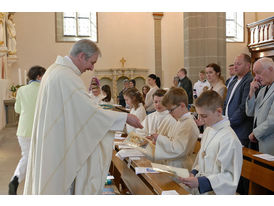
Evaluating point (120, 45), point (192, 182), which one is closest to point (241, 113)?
point (192, 182)

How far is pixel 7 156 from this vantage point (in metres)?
6.38

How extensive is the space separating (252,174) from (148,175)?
136 cm

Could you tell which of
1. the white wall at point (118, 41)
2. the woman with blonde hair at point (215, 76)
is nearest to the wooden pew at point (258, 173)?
the woman with blonde hair at point (215, 76)

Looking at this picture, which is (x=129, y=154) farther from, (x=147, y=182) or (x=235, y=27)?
(x=235, y=27)

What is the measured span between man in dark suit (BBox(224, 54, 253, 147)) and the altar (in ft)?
36.2

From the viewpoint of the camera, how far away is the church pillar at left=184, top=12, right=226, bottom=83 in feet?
25.8

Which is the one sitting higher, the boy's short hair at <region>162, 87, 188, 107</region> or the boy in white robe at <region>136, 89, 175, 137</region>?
the boy's short hair at <region>162, 87, 188, 107</region>

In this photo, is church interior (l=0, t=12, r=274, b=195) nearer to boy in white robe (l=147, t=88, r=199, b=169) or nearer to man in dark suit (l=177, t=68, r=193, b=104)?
man in dark suit (l=177, t=68, r=193, b=104)

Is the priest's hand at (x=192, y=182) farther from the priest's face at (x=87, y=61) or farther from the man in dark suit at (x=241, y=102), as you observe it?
the man in dark suit at (x=241, y=102)

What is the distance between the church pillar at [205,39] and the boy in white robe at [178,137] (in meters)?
5.31

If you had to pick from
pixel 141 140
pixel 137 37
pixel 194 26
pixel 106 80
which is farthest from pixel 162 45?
pixel 141 140

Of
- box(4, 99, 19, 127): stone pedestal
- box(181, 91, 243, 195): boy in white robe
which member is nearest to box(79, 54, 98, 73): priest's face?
box(181, 91, 243, 195): boy in white robe

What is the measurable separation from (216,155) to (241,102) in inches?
78.0

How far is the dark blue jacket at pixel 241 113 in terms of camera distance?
13.1ft
